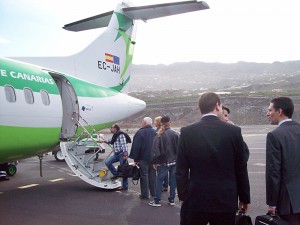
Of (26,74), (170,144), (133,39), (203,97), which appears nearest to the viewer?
(203,97)

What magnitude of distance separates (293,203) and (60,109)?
21.2 ft

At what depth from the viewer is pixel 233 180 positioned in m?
3.24

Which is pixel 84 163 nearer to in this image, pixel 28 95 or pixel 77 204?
pixel 77 204

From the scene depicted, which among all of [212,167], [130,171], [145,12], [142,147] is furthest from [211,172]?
[145,12]

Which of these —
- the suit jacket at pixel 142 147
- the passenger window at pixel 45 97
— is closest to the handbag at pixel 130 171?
the suit jacket at pixel 142 147

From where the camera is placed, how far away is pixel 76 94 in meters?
9.34

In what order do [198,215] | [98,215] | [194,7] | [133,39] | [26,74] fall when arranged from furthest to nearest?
[133,39]
[194,7]
[26,74]
[98,215]
[198,215]

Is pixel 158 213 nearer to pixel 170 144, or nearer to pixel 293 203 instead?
pixel 170 144

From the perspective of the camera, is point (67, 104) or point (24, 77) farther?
point (67, 104)

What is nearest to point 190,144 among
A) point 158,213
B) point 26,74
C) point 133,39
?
point 158,213

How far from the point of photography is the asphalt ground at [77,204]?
20.5ft

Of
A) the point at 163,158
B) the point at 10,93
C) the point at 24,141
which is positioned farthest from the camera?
the point at 24,141

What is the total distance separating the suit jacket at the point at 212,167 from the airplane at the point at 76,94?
4.94 metres

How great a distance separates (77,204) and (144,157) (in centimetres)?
175
